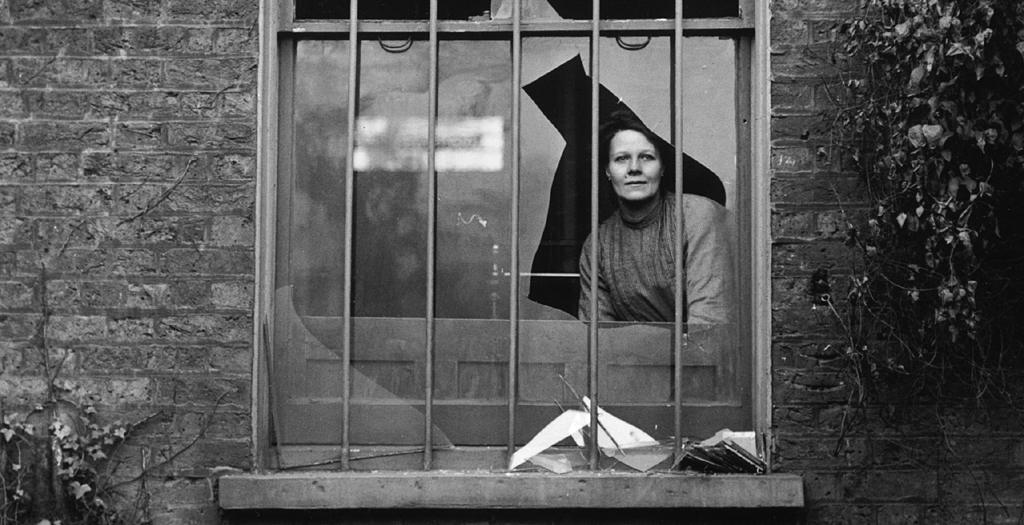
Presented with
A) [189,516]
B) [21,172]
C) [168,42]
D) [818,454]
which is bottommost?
[189,516]

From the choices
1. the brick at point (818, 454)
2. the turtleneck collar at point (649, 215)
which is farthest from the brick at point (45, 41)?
the brick at point (818, 454)

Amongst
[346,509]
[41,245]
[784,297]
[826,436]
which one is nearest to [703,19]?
[784,297]

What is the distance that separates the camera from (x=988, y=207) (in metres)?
3.87

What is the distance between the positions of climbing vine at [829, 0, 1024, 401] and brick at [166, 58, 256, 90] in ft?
7.68

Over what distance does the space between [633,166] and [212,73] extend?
1.75 metres

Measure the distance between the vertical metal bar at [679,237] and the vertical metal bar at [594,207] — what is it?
1.05 ft

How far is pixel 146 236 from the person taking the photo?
14.4ft

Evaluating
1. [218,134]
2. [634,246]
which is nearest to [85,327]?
[218,134]

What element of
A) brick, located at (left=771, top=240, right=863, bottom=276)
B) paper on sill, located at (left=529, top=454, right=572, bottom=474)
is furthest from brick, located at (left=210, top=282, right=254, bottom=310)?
brick, located at (left=771, top=240, right=863, bottom=276)

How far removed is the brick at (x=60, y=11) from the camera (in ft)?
14.5

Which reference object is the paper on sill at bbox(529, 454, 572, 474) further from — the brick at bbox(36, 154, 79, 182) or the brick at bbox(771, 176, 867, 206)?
the brick at bbox(36, 154, 79, 182)

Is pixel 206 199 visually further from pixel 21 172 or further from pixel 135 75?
pixel 21 172

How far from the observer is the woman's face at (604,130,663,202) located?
4578 millimetres

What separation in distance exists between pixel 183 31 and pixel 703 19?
83.4 inches
